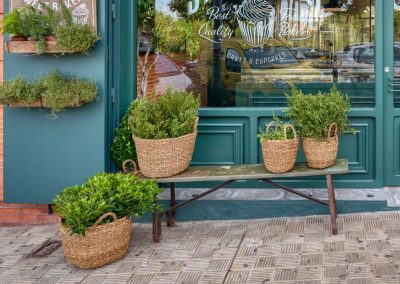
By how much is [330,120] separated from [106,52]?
2141mm

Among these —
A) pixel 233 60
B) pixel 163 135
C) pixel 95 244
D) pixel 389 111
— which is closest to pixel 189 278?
pixel 95 244

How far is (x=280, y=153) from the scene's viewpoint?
4.83 meters

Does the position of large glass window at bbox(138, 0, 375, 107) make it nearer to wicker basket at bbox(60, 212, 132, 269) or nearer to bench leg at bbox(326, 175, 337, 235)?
bench leg at bbox(326, 175, 337, 235)

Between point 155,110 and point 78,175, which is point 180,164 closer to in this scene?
point 155,110

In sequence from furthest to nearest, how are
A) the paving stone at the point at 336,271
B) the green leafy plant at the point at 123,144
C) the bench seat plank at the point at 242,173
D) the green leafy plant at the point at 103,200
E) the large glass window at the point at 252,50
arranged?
the large glass window at the point at 252,50 → the green leafy plant at the point at 123,144 → the bench seat plank at the point at 242,173 → the green leafy plant at the point at 103,200 → the paving stone at the point at 336,271

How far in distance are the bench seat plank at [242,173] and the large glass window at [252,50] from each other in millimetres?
961

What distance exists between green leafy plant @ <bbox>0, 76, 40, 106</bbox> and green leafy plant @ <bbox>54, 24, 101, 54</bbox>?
0.45m

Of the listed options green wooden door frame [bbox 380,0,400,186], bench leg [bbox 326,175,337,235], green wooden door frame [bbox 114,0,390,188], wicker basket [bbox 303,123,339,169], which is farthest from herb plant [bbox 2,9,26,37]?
green wooden door frame [bbox 380,0,400,186]

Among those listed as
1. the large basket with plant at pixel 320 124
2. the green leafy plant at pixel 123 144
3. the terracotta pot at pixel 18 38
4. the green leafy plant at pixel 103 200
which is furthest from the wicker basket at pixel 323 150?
the terracotta pot at pixel 18 38

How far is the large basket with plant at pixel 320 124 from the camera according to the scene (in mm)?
4914

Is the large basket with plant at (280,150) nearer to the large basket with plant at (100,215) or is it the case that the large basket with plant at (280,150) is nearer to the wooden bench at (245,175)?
the wooden bench at (245,175)

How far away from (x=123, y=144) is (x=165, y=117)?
0.58 m

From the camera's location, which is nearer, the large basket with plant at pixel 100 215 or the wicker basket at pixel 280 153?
the large basket with plant at pixel 100 215

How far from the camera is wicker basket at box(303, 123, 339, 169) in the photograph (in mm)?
4949
